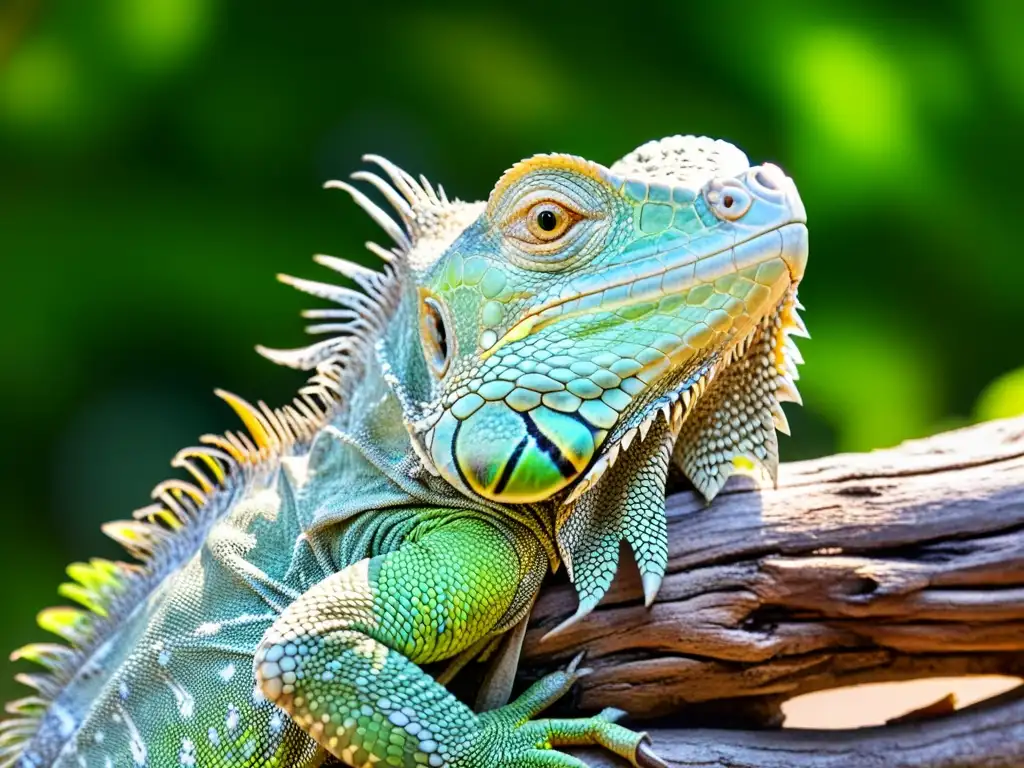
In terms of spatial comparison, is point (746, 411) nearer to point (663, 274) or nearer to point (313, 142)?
point (663, 274)

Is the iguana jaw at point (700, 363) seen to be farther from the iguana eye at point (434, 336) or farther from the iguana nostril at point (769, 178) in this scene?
the iguana eye at point (434, 336)

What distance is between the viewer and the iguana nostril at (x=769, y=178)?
8.87 feet

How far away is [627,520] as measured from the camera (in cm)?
298

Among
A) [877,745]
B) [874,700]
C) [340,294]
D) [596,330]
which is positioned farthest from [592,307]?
[874,700]

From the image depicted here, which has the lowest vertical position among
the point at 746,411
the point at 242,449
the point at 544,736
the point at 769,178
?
the point at 544,736

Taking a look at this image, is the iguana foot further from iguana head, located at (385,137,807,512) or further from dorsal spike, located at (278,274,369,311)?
dorsal spike, located at (278,274,369,311)

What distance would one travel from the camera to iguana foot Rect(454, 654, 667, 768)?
2672 millimetres

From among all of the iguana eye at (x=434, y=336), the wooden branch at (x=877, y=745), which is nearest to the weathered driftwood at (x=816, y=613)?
the wooden branch at (x=877, y=745)

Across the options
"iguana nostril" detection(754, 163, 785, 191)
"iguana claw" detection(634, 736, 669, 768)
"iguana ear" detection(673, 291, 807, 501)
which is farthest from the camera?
"iguana ear" detection(673, 291, 807, 501)

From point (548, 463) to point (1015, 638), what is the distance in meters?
1.71

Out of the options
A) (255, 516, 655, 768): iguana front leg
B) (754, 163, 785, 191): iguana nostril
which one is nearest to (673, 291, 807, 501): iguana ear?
(754, 163, 785, 191): iguana nostril

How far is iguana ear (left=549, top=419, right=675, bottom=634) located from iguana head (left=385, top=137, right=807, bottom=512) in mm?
172

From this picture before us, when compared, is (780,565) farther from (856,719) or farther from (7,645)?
(7,645)

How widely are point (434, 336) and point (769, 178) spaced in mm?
1020
